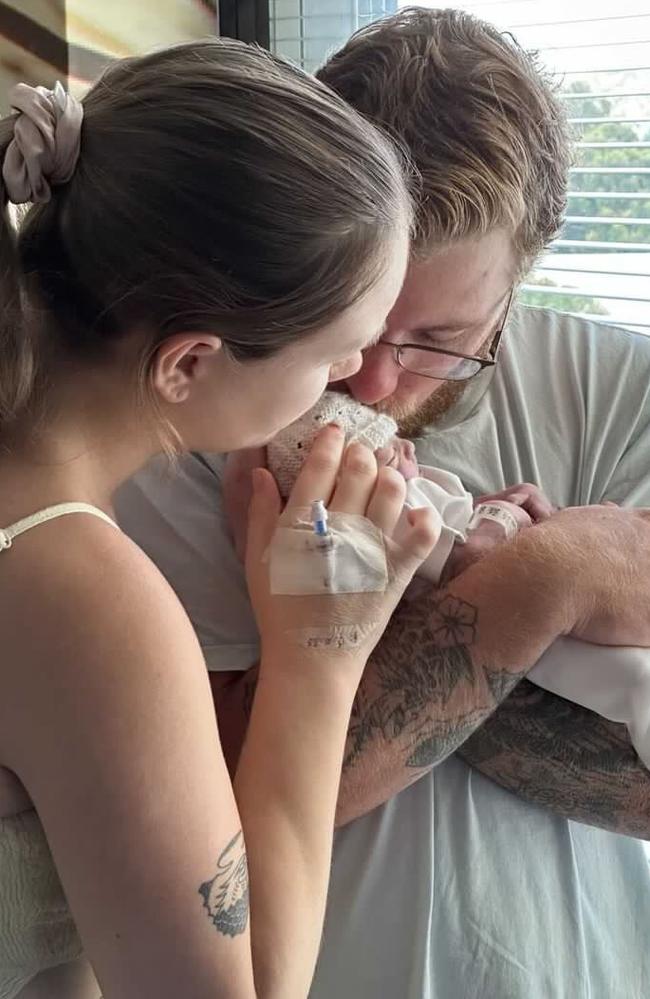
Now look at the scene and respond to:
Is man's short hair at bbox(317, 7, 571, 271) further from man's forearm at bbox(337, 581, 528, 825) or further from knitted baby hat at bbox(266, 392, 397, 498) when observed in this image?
man's forearm at bbox(337, 581, 528, 825)

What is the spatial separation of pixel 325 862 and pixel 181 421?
0.44 meters

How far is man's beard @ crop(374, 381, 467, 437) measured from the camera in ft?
4.40

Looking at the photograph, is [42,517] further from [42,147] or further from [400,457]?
[400,457]

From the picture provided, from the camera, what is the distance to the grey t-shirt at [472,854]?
3.43 ft

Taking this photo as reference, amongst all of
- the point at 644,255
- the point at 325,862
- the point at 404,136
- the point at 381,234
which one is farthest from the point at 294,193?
the point at 644,255

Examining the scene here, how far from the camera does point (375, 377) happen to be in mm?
1229

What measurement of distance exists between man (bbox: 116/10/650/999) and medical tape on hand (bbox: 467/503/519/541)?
127 mm

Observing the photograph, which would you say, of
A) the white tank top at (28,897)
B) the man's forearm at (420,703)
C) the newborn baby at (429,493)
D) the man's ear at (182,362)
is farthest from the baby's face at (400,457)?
the white tank top at (28,897)

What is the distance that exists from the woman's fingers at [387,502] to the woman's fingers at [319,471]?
0.05m

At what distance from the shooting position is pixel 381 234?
88 cm

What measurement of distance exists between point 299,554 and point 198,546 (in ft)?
0.69

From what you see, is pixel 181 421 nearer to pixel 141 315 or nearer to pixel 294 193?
pixel 141 315

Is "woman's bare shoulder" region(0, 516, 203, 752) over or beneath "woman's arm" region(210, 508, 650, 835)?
over

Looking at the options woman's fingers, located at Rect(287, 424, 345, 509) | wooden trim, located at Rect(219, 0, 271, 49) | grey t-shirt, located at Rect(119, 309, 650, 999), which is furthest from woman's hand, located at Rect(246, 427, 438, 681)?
wooden trim, located at Rect(219, 0, 271, 49)
